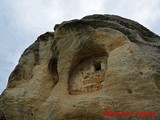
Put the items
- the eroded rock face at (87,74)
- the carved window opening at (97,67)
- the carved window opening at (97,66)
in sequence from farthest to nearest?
the carved window opening at (97,66), the carved window opening at (97,67), the eroded rock face at (87,74)

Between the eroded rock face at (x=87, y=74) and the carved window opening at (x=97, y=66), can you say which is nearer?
the eroded rock face at (x=87, y=74)

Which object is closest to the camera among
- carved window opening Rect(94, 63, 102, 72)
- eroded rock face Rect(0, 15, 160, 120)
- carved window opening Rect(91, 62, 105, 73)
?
eroded rock face Rect(0, 15, 160, 120)

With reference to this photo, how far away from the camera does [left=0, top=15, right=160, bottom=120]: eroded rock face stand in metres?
5.18

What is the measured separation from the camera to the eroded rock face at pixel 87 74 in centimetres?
518

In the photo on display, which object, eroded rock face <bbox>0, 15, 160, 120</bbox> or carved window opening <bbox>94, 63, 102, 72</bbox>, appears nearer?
eroded rock face <bbox>0, 15, 160, 120</bbox>

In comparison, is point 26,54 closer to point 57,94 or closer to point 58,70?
point 58,70

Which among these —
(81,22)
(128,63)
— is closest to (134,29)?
(81,22)

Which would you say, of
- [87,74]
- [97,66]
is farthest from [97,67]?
[87,74]

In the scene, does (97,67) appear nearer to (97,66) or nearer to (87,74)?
(97,66)

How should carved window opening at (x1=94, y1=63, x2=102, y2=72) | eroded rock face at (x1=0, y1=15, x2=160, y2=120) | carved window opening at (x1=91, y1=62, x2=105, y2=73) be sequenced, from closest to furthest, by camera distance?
eroded rock face at (x1=0, y1=15, x2=160, y2=120)
carved window opening at (x1=91, y1=62, x2=105, y2=73)
carved window opening at (x1=94, y1=63, x2=102, y2=72)

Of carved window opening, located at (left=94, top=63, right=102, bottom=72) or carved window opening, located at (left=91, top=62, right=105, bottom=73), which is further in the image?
carved window opening, located at (left=94, top=63, right=102, bottom=72)

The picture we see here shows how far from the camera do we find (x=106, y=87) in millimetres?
5477

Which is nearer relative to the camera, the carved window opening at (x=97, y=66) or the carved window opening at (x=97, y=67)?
the carved window opening at (x=97, y=67)

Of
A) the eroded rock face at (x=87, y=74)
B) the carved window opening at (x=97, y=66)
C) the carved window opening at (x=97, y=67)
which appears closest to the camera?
the eroded rock face at (x=87, y=74)
